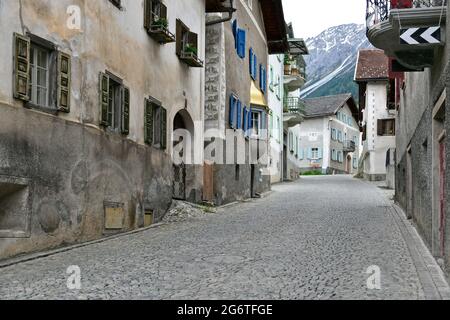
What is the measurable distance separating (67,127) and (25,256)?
248 cm

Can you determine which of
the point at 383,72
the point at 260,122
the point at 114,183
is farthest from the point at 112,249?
the point at 383,72

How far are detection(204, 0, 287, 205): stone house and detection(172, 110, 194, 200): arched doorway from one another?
133 cm

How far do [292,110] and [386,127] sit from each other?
6562mm

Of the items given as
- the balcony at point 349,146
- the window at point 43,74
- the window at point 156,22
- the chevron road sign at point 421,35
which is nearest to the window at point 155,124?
the window at point 156,22

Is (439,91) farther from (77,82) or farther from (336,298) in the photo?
(77,82)

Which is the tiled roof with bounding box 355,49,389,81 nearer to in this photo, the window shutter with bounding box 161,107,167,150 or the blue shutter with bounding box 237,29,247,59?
the blue shutter with bounding box 237,29,247,59

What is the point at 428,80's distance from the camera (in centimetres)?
1034

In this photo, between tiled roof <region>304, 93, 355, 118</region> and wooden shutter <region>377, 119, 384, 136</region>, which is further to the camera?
tiled roof <region>304, 93, 355, 118</region>

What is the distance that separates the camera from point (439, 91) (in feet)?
28.4

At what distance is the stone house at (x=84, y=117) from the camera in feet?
31.3

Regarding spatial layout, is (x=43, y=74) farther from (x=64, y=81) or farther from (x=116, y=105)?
(x=116, y=105)

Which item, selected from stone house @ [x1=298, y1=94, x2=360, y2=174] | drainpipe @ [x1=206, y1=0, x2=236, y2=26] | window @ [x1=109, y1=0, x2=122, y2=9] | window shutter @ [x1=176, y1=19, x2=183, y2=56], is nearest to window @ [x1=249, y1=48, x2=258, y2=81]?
drainpipe @ [x1=206, y1=0, x2=236, y2=26]

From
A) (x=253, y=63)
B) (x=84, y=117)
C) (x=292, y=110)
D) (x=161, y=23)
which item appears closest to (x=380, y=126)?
(x=292, y=110)

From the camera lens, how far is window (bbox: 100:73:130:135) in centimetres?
1255
